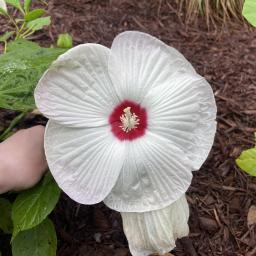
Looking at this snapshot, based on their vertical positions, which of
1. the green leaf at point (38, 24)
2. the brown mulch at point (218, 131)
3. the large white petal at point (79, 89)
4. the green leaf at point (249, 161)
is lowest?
the brown mulch at point (218, 131)

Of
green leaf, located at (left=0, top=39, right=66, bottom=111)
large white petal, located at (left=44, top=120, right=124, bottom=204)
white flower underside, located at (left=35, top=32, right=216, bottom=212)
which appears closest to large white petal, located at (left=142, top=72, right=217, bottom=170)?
white flower underside, located at (left=35, top=32, right=216, bottom=212)

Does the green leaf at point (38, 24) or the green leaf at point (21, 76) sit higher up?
the green leaf at point (21, 76)

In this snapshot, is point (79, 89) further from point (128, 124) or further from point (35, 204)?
point (35, 204)

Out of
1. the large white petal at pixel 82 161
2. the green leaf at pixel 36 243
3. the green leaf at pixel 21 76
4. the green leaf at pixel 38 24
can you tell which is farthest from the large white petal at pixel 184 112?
the green leaf at pixel 38 24

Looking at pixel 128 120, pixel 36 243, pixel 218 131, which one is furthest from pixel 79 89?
pixel 218 131

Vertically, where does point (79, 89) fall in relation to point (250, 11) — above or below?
below

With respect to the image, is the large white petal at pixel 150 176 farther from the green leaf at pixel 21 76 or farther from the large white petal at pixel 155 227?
the green leaf at pixel 21 76
